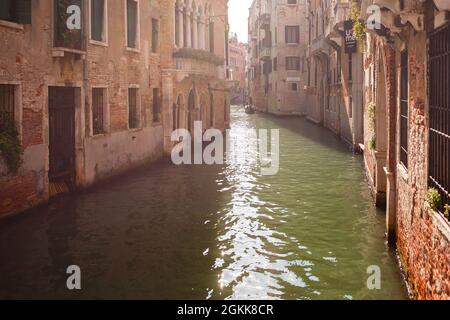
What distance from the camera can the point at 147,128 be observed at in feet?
54.3

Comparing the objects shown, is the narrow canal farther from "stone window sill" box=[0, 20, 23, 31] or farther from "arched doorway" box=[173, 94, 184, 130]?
"arched doorway" box=[173, 94, 184, 130]

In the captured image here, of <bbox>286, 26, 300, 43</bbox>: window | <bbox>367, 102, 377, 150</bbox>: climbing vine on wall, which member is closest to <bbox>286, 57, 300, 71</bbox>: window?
<bbox>286, 26, 300, 43</bbox>: window

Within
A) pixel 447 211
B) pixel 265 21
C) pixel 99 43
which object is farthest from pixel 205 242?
pixel 265 21

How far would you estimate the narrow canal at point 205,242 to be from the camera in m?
6.42

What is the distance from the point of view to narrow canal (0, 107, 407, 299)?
642 cm

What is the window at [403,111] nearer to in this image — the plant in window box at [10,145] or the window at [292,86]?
the plant in window box at [10,145]

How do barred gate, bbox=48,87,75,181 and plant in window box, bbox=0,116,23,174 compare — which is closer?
plant in window box, bbox=0,116,23,174

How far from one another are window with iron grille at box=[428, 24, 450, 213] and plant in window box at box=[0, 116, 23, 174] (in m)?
7.56

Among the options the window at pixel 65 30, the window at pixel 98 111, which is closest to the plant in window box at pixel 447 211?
the window at pixel 65 30

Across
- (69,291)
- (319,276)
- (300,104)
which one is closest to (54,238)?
(69,291)

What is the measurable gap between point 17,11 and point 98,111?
4.12 metres

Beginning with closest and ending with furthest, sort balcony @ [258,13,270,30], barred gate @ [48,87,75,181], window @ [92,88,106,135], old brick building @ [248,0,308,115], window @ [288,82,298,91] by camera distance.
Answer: barred gate @ [48,87,75,181], window @ [92,88,106,135], old brick building @ [248,0,308,115], window @ [288,82,298,91], balcony @ [258,13,270,30]

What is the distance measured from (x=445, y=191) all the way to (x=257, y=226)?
4846 mm
